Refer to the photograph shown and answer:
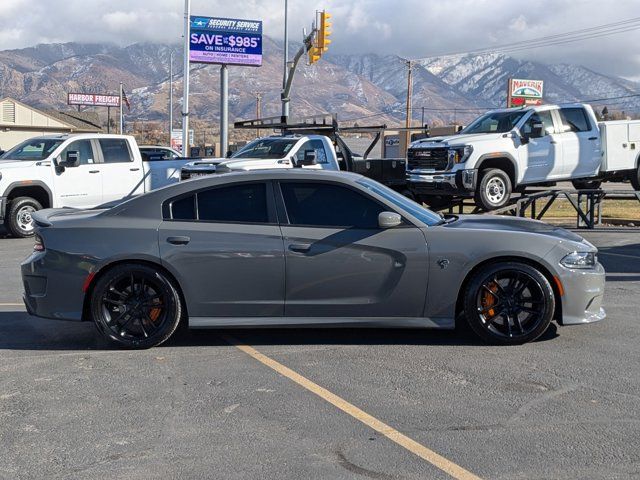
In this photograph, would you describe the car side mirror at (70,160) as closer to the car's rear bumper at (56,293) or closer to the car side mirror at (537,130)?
the car side mirror at (537,130)

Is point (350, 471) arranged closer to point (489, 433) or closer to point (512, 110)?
point (489, 433)

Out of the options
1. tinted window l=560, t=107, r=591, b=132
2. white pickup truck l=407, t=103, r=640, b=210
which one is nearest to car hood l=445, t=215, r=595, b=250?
white pickup truck l=407, t=103, r=640, b=210

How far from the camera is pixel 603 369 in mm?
5961

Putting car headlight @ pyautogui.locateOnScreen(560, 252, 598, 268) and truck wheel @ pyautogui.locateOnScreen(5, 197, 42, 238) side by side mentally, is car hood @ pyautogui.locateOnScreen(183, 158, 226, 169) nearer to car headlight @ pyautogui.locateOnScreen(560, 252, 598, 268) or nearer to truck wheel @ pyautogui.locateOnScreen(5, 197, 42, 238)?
truck wheel @ pyautogui.locateOnScreen(5, 197, 42, 238)

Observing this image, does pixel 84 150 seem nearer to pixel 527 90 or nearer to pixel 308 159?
pixel 308 159

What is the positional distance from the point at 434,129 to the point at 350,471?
48.7 metres

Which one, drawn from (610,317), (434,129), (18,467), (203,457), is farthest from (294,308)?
(434,129)

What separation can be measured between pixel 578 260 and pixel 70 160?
11.4m

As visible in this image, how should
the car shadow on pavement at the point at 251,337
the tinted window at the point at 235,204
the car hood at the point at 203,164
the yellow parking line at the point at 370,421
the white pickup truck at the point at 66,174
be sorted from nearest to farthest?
the yellow parking line at the point at 370,421
the tinted window at the point at 235,204
the car shadow on pavement at the point at 251,337
the white pickup truck at the point at 66,174
the car hood at the point at 203,164

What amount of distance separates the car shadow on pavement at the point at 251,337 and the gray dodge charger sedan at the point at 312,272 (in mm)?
→ 328

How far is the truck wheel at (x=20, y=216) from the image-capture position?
49.5 feet

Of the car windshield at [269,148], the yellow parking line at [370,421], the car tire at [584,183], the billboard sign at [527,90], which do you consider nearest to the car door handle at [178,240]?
the yellow parking line at [370,421]

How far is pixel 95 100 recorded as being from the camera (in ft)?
353

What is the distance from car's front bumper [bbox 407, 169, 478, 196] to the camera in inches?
579
